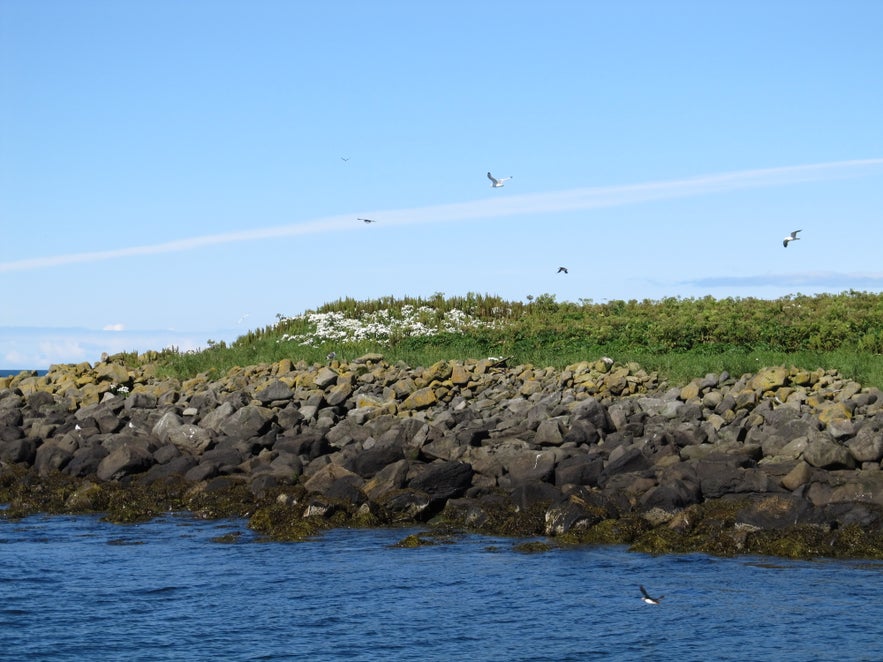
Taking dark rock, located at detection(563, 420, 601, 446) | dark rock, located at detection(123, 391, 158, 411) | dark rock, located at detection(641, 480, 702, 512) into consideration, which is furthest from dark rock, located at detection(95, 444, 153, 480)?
dark rock, located at detection(641, 480, 702, 512)

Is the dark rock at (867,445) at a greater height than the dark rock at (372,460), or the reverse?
the dark rock at (867,445)

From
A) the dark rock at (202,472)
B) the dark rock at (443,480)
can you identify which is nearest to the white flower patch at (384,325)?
the dark rock at (202,472)

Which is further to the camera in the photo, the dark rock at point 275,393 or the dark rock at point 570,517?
the dark rock at point 275,393

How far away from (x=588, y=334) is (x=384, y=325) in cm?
893

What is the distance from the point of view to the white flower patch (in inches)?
1588

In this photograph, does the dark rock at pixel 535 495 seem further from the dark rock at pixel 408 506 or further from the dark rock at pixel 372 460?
the dark rock at pixel 372 460

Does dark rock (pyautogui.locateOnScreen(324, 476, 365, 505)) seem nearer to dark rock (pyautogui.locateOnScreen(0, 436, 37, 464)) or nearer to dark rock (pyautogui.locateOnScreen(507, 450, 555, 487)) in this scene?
dark rock (pyautogui.locateOnScreen(507, 450, 555, 487))

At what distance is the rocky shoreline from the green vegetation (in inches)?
62.1

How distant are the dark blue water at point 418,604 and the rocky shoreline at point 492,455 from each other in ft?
3.83

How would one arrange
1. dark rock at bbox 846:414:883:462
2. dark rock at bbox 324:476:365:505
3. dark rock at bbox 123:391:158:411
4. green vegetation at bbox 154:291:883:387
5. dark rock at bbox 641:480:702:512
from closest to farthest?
dark rock at bbox 641:480:702:512 → dark rock at bbox 846:414:883:462 → dark rock at bbox 324:476:365:505 → green vegetation at bbox 154:291:883:387 → dark rock at bbox 123:391:158:411

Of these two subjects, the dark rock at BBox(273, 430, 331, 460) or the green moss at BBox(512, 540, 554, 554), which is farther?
the dark rock at BBox(273, 430, 331, 460)

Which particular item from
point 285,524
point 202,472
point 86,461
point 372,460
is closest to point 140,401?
point 86,461

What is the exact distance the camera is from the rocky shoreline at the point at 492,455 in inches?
810

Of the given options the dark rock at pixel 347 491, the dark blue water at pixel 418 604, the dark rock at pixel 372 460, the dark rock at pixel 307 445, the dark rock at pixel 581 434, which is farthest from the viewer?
the dark rock at pixel 307 445
